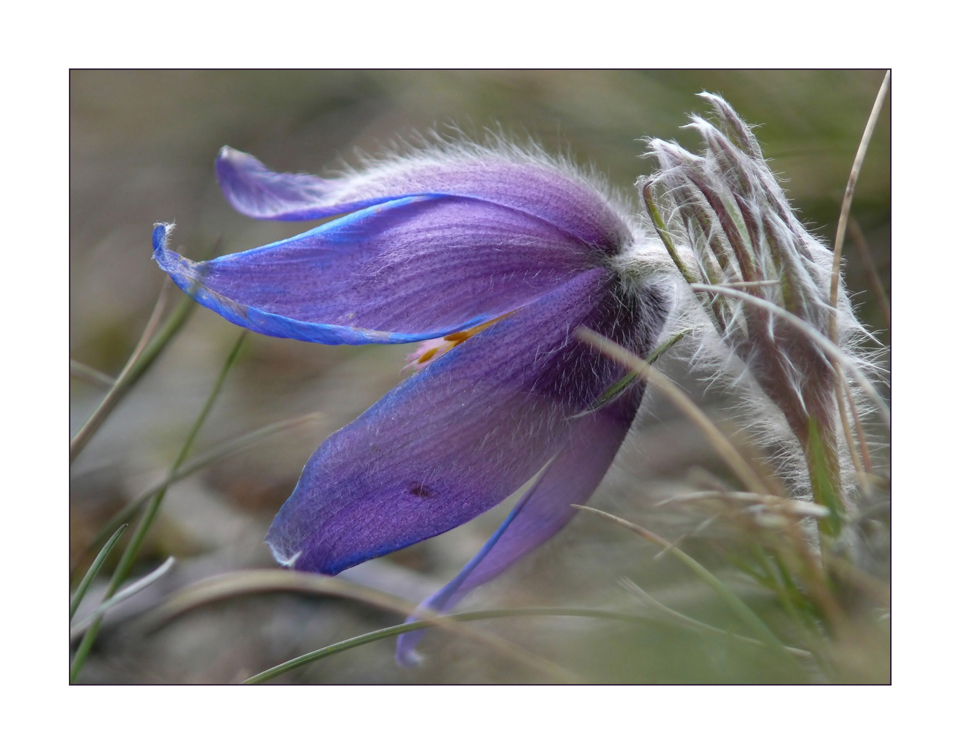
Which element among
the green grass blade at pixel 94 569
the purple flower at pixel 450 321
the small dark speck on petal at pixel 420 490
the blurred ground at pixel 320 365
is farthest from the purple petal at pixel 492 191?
the green grass blade at pixel 94 569

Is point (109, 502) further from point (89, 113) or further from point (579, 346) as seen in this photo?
point (579, 346)

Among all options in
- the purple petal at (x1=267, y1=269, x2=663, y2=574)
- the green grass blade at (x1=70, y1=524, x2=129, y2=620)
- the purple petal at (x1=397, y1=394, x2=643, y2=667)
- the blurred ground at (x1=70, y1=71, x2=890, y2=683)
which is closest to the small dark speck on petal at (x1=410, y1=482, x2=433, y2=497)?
the purple petal at (x1=267, y1=269, x2=663, y2=574)

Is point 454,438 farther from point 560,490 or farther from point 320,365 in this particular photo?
point 320,365

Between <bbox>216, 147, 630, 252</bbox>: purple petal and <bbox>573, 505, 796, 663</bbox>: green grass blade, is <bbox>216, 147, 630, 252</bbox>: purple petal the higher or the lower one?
the higher one

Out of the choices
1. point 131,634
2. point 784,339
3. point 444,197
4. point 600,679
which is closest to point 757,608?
point 600,679

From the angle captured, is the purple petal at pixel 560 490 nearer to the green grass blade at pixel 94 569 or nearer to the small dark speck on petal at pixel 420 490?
the small dark speck on petal at pixel 420 490

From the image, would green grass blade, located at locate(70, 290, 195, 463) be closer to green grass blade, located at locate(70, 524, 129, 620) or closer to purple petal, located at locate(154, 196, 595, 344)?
green grass blade, located at locate(70, 524, 129, 620)

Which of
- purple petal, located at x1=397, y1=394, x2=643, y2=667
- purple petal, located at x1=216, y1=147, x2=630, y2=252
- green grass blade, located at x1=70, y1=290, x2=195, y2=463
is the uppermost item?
purple petal, located at x1=216, y1=147, x2=630, y2=252

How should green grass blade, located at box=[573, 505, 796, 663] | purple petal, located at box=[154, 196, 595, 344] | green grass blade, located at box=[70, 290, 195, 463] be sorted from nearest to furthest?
1. purple petal, located at box=[154, 196, 595, 344]
2. green grass blade, located at box=[573, 505, 796, 663]
3. green grass blade, located at box=[70, 290, 195, 463]
